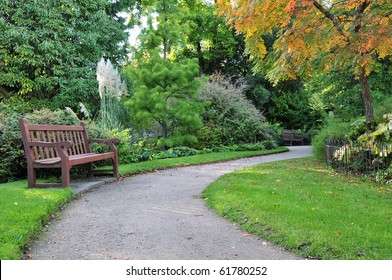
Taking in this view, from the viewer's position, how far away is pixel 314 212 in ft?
14.8

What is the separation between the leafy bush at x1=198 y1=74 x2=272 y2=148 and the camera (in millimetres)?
16516

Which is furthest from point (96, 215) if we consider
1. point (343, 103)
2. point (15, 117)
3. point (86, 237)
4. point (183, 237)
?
point (343, 103)

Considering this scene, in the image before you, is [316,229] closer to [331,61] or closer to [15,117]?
[331,61]

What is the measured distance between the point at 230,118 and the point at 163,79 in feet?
17.0

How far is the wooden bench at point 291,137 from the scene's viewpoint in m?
24.2

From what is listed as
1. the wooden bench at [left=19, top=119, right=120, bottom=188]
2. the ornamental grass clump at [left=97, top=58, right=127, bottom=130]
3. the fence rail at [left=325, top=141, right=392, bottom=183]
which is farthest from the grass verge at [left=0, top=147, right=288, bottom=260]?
the ornamental grass clump at [left=97, top=58, right=127, bottom=130]

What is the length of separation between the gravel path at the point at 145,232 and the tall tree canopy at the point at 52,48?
1329 cm

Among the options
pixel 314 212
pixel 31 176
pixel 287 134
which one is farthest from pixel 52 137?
pixel 287 134

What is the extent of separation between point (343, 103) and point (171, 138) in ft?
23.1

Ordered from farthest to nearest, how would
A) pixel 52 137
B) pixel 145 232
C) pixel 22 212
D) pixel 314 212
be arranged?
pixel 52 137
pixel 314 212
pixel 22 212
pixel 145 232

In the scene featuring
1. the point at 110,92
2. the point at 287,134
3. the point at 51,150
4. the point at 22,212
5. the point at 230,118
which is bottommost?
the point at 22,212

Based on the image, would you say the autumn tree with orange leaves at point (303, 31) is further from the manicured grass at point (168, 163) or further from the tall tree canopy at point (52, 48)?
the tall tree canopy at point (52, 48)

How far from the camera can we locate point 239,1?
22.8 ft

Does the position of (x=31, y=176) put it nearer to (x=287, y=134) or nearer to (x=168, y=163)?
→ (x=168, y=163)
